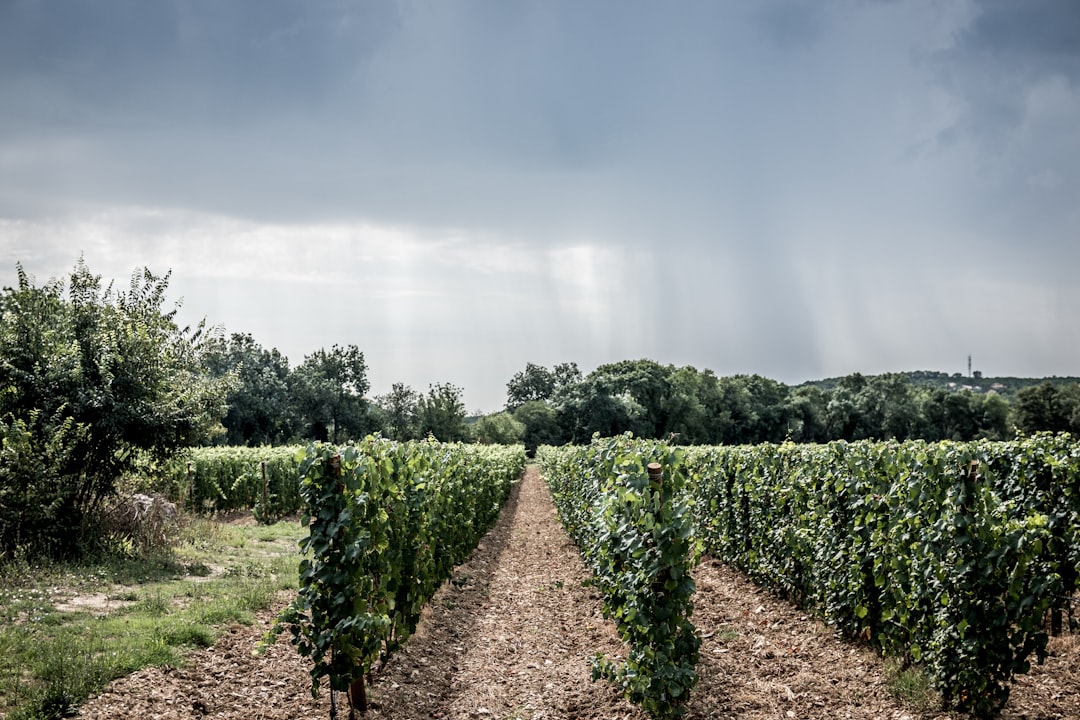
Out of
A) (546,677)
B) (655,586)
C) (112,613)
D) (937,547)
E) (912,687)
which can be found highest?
(937,547)

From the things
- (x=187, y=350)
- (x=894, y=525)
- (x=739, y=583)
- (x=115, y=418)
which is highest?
(x=187, y=350)

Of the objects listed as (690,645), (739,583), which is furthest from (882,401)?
(690,645)

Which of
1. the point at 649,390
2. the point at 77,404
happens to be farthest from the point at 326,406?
the point at 77,404

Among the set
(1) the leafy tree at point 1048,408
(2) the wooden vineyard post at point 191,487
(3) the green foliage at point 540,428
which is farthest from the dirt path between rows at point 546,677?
(3) the green foliage at point 540,428

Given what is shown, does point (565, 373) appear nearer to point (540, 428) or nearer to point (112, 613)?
point (540, 428)

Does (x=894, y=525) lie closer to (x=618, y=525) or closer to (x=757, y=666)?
(x=757, y=666)

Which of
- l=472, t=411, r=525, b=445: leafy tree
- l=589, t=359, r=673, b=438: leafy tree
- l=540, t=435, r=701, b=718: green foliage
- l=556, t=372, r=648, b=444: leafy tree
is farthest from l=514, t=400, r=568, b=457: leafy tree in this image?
l=540, t=435, r=701, b=718: green foliage

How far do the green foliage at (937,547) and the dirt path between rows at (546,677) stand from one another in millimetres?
414

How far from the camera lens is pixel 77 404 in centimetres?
1112

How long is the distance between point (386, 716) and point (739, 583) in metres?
6.56

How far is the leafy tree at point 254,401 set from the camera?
57.4 m

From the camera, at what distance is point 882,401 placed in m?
82.1

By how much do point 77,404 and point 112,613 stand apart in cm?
465

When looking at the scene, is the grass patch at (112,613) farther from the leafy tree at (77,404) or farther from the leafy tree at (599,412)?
the leafy tree at (599,412)
